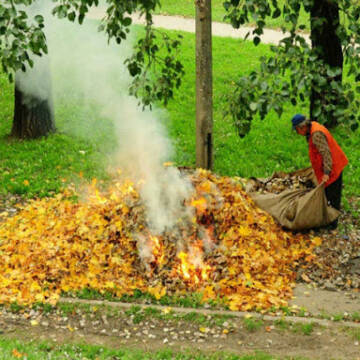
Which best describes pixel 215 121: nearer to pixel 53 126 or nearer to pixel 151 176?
pixel 53 126

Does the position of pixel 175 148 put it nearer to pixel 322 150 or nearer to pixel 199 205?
pixel 199 205

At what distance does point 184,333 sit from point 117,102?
6.95 metres

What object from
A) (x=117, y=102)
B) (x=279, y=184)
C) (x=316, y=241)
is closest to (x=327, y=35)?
(x=279, y=184)

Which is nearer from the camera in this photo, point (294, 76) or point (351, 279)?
point (294, 76)

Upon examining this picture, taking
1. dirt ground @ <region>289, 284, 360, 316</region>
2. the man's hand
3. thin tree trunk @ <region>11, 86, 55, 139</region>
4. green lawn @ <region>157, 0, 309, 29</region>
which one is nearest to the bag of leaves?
the man's hand

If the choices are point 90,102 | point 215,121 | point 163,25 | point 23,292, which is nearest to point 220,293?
point 23,292

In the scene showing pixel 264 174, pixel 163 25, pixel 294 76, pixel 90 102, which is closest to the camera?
pixel 294 76

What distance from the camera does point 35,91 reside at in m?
11.0

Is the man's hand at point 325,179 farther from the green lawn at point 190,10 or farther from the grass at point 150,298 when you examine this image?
the green lawn at point 190,10

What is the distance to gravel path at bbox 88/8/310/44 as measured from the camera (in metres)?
17.7

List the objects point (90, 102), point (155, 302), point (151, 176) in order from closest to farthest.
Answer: point (155, 302), point (151, 176), point (90, 102)

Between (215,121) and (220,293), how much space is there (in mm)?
5551

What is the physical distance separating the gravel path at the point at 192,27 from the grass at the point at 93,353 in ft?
41.4

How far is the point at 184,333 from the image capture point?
6078 millimetres
